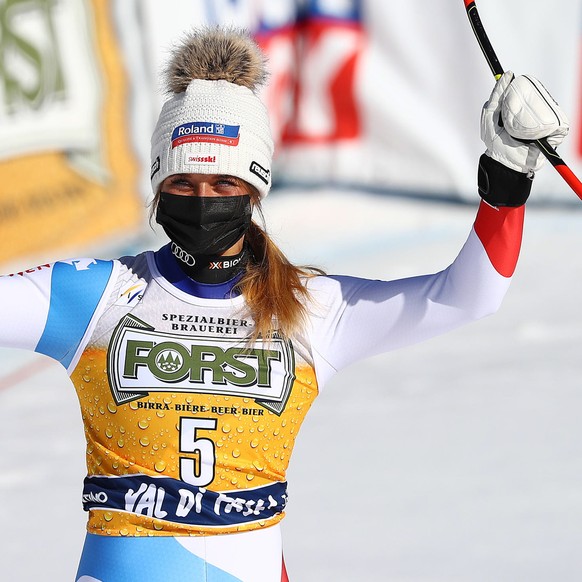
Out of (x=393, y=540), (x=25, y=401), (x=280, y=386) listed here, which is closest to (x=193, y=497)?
(x=280, y=386)

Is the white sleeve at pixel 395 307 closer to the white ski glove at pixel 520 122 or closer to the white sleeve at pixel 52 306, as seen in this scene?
the white ski glove at pixel 520 122

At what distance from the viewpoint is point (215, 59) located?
7.93 ft

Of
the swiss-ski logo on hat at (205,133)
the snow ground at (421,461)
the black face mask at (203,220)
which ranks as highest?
A: the swiss-ski logo on hat at (205,133)

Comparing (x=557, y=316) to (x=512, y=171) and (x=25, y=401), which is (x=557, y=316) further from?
(x=512, y=171)

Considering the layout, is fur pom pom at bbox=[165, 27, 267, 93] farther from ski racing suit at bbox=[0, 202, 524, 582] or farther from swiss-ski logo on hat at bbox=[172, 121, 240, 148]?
ski racing suit at bbox=[0, 202, 524, 582]

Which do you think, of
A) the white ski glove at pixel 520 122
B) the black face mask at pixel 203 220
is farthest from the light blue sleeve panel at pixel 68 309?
the white ski glove at pixel 520 122

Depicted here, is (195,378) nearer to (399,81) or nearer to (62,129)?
(62,129)

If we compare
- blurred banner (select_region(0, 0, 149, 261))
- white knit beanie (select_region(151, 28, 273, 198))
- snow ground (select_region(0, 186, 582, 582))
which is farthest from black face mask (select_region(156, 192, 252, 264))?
blurred banner (select_region(0, 0, 149, 261))

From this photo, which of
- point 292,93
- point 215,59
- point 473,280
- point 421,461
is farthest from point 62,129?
point 473,280

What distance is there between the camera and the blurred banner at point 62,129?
647cm

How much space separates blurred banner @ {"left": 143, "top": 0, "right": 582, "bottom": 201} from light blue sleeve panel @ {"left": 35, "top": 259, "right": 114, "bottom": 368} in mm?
5266

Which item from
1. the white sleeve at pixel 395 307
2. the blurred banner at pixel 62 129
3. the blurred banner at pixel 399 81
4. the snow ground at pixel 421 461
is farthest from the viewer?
the blurred banner at pixel 399 81

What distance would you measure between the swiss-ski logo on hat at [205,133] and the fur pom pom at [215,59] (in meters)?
0.11

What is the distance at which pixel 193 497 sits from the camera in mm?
2266
